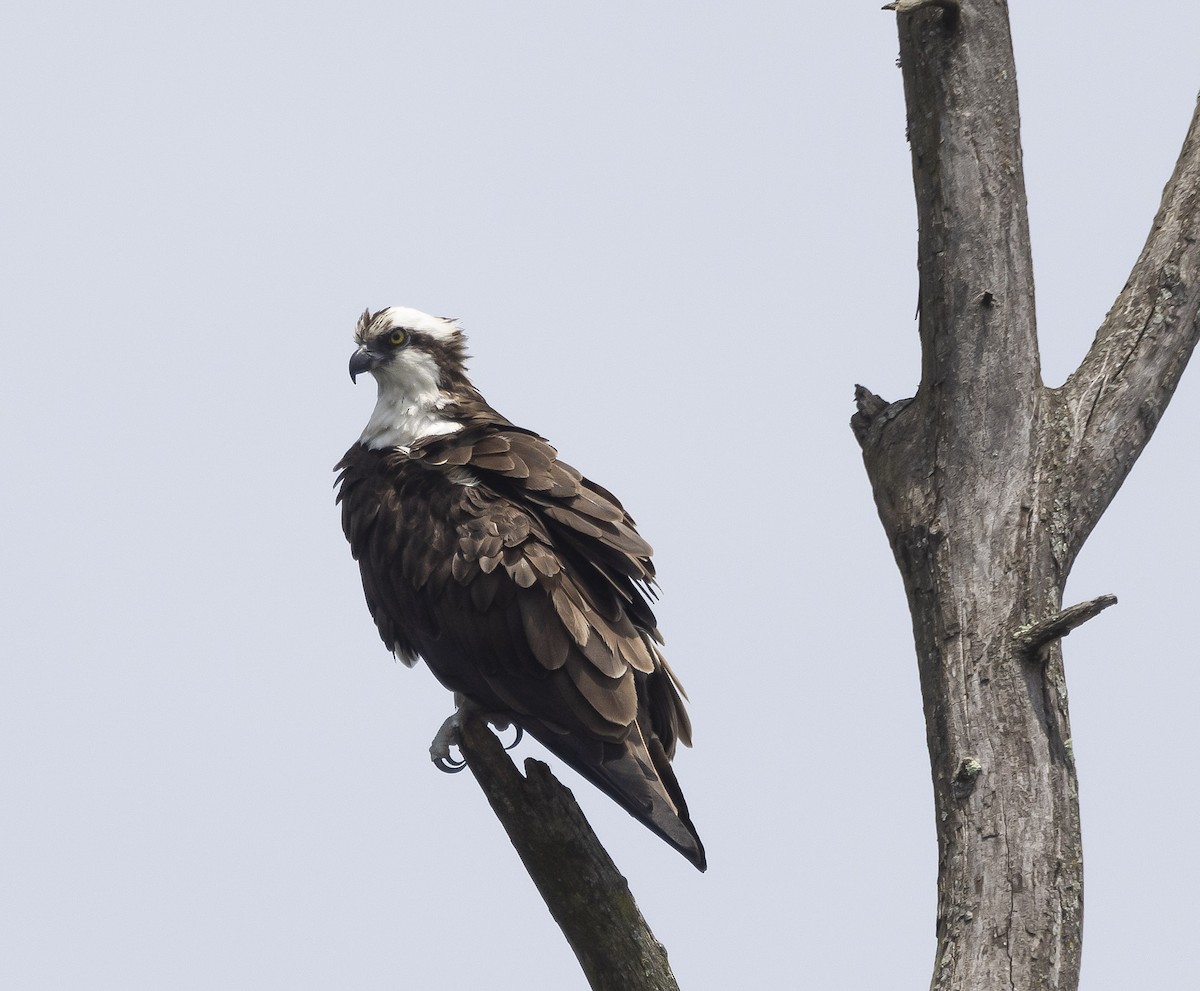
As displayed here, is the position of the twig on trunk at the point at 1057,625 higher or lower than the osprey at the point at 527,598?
lower

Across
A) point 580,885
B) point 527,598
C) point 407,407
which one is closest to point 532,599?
point 527,598

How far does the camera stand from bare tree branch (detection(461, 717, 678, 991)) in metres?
5.00

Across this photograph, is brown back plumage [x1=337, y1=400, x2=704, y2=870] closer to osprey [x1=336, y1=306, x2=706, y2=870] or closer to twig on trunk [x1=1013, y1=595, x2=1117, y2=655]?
osprey [x1=336, y1=306, x2=706, y2=870]

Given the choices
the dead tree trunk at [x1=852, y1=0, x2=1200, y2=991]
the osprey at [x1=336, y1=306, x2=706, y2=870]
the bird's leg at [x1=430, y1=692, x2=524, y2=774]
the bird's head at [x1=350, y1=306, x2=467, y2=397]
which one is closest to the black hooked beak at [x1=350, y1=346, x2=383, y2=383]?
the bird's head at [x1=350, y1=306, x2=467, y2=397]

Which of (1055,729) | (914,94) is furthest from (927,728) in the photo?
(914,94)

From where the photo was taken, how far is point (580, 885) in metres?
5.03

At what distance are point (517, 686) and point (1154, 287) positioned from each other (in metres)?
2.89

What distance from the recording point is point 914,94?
5.21 meters

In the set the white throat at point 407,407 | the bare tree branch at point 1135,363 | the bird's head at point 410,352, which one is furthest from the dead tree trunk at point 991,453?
the bird's head at point 410,352

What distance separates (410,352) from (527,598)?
213 centimetres

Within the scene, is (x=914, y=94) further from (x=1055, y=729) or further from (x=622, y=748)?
(x=622, y=748)

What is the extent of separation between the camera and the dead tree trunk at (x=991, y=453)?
4684mm

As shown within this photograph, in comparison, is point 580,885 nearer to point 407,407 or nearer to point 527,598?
point 527,598

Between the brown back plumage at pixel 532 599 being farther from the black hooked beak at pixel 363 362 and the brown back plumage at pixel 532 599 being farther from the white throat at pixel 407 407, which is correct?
the black hooked beak at pixel 363 362
